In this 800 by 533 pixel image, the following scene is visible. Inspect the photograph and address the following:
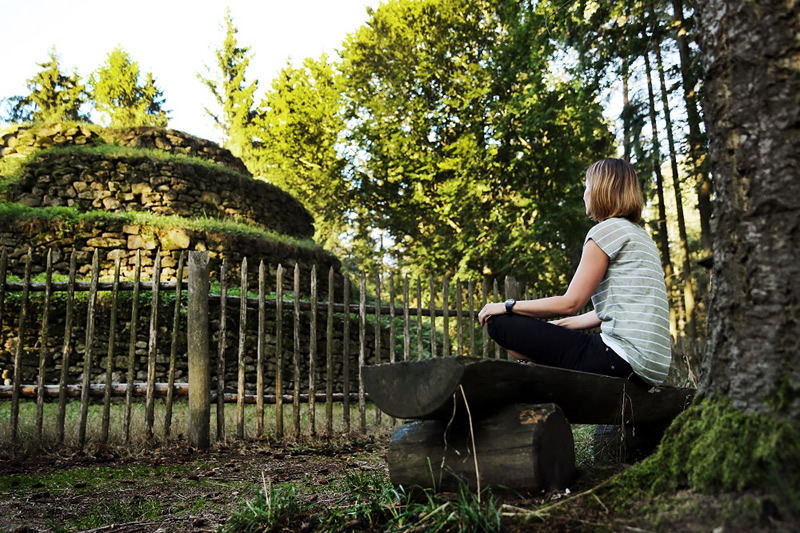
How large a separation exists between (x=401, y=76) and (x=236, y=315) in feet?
31.6

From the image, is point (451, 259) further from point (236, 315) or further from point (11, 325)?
point (11, 325)

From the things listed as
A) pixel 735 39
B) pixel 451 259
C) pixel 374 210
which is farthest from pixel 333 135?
pixel 735 39

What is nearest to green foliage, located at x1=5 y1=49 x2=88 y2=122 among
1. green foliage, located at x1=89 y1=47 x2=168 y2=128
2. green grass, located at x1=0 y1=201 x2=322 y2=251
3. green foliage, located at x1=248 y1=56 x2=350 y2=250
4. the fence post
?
green foliage, located at x1=89 y1=47 x2=168 y2=128

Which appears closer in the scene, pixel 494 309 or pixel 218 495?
pixel 494 309

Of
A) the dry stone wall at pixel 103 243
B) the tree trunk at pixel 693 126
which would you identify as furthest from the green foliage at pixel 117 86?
the tree trunk at pixel 693 126

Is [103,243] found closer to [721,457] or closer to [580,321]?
[580,321]

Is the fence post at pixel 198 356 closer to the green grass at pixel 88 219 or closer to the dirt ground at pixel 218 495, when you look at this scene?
the dirt ground at pixel 218 495

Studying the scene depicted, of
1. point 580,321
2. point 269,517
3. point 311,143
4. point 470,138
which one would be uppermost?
point 311,143

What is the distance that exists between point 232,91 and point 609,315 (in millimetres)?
30464

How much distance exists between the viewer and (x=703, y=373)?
6.38ft

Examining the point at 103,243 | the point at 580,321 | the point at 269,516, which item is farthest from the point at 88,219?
the point at 580,321

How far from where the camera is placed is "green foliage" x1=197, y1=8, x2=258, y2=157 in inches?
1152

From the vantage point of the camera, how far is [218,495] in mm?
3627

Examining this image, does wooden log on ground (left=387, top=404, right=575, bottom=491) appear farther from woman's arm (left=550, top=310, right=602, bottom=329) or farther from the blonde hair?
the blonde hair
